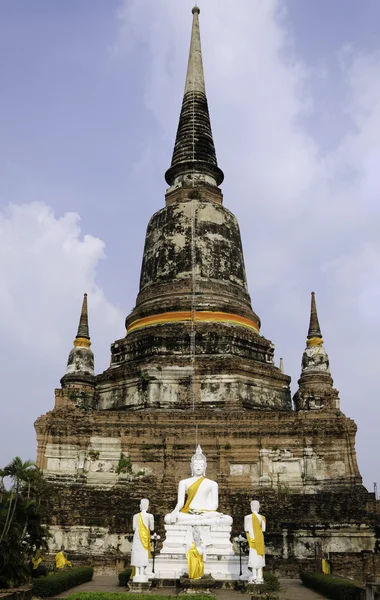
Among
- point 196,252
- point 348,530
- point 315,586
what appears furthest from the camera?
point 196,252

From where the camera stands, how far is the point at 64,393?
77.2ft

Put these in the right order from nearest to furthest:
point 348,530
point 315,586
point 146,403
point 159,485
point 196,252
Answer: point 315,586
point 348,530
point 159,485
point 146,403
point 196,252

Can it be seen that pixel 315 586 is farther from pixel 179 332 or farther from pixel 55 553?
pixel 179 332

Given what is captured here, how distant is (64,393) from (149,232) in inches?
329

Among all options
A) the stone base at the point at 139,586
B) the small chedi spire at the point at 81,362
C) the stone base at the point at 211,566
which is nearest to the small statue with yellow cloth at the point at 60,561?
the stone base at the point at 211,566

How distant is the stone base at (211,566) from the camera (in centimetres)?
1480

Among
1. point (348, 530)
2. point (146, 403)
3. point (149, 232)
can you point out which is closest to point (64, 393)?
point (146, 403)

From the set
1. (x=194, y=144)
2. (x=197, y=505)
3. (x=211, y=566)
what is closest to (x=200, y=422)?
(x=197, y=505)

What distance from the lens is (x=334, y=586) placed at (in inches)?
498

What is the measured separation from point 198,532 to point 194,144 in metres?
19.4

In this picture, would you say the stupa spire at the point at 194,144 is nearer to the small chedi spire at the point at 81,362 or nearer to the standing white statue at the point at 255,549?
the small chedi spire at the point at 81,362

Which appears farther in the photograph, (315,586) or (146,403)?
(146,403)

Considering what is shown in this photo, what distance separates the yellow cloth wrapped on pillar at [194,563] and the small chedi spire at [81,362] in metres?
11.5

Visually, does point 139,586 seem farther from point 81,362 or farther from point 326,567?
point 81,362
